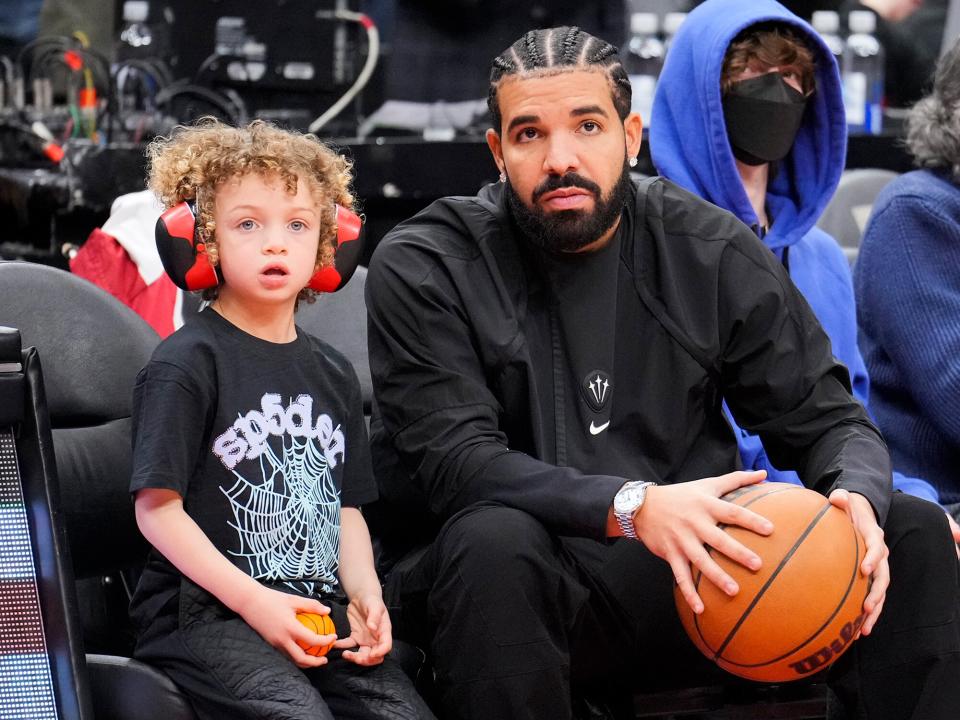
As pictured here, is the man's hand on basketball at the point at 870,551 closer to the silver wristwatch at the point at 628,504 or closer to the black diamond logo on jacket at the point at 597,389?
the silver wristwatch at the point at 628,504

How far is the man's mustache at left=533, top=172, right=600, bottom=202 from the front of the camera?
255 centimetres

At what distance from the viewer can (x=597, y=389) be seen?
8.37 ft

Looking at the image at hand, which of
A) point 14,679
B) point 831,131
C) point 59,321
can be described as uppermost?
point 831,131

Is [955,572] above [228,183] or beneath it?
beneath

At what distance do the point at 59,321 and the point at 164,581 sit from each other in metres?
0.58

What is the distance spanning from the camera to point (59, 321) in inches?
99.9

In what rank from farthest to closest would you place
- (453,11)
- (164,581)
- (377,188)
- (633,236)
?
(453,11) < (377,188) < (633,236) < (164,581)

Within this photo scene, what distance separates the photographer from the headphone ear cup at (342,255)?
2373 mm

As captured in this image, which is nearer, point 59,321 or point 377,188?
point 59,321

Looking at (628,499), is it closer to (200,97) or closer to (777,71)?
(777,71)

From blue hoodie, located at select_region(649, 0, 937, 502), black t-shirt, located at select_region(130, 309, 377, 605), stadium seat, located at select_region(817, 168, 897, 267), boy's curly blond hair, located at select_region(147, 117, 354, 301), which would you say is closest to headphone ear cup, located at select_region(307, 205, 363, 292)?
boy's curly blond hair, located at select_region(147, 117, 354, 301)

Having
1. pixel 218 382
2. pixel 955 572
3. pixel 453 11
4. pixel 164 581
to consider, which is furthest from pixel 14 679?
pixel 453 11

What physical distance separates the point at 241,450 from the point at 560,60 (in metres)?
0.93

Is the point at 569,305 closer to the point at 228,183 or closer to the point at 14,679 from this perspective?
the point at 228,183
